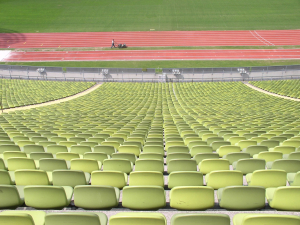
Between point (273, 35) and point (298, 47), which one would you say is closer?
point (298, 47)

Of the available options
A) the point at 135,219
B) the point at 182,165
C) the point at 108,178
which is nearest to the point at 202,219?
the point at 135,219

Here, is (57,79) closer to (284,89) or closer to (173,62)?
(173,62)

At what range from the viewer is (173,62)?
3156 cm

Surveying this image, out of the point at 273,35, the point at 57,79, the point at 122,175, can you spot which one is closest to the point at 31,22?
the point at 57,79

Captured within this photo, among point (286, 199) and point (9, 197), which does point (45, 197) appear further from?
point (286, 199)

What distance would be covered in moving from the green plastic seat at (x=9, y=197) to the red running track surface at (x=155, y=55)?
102 ft

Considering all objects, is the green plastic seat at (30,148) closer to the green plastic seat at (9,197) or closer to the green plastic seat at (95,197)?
the green plastic seat at (9,197)

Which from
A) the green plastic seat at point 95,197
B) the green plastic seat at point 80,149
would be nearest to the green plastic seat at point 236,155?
the green plastic seat at point 95,197

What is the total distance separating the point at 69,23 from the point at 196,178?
4765cm

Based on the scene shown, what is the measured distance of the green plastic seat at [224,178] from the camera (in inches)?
129

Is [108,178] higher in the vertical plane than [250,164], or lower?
lower

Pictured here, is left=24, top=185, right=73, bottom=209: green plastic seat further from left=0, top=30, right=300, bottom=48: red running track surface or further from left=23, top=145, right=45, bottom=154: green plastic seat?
left=0, top=30, right=300, bottom=48: red running track surface

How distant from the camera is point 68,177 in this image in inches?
132

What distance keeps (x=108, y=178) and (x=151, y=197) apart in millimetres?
852
